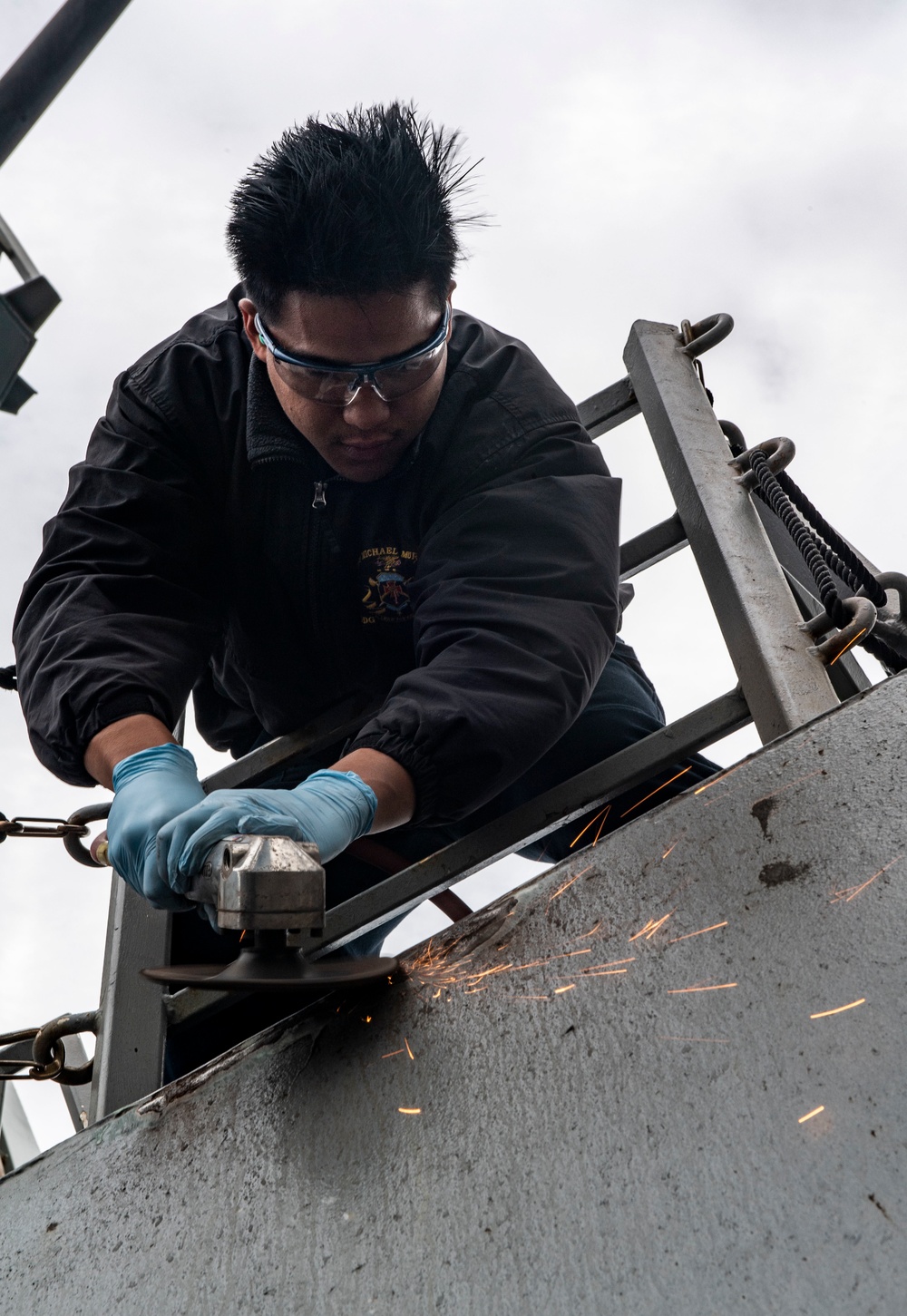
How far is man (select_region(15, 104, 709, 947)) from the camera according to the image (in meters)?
1.51

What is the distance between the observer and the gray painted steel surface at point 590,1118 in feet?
2.86

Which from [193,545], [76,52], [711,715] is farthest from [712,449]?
[76,52]

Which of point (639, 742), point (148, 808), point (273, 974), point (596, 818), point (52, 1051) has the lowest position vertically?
point (596, 818)

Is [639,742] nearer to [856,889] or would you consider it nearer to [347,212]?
[856,889]

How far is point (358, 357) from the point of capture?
1.72m

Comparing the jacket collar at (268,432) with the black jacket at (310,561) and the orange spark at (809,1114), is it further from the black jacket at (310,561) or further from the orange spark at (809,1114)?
the orange spark at (809,1114)

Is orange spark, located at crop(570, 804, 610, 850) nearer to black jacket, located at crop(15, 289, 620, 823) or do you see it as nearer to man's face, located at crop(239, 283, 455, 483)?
black jacket, located at crop(15, 289, 620, 823)

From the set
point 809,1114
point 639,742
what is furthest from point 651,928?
point 639,742

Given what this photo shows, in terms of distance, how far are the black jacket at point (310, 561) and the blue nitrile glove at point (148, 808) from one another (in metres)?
0.11

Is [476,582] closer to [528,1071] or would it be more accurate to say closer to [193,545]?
[193,545]

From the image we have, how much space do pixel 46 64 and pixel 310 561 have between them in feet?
2.87

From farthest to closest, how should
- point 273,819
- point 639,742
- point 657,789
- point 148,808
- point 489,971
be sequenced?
point 657,789 < point 639,742 < point 148,808 < point 273,819 < point 489,971

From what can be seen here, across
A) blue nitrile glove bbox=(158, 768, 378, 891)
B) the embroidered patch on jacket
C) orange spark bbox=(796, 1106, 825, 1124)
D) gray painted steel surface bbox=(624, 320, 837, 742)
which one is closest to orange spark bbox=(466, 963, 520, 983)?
blue nitrile glove bbox=(158, 768, 378, 891)

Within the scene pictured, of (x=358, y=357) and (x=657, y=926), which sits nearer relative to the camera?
(x=657, y=926)
